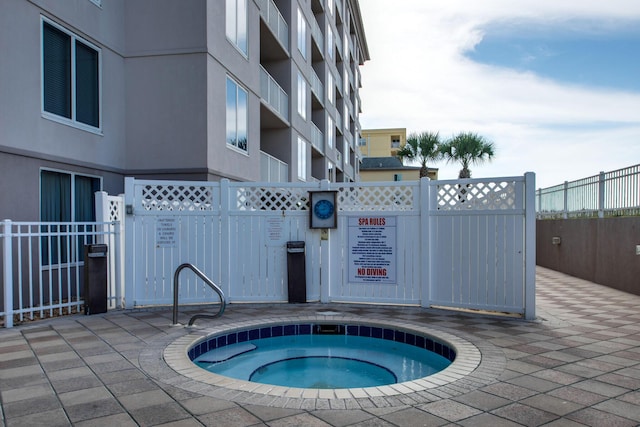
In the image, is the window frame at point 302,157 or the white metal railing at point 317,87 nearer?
the window frame at point 302,157

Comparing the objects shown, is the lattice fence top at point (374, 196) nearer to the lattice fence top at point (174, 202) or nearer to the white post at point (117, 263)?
the lattice fence top at point (174, 202)

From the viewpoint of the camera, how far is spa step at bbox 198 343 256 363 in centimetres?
517

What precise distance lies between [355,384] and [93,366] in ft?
8.66

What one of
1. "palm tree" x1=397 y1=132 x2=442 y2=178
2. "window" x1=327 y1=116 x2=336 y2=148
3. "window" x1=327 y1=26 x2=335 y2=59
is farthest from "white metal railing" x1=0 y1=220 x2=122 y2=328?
"palm tree" x1=397 y1=132 x2=442 y2=178

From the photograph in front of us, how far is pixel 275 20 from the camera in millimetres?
15133

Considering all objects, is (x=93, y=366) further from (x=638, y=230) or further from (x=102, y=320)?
(x=638, y=230)

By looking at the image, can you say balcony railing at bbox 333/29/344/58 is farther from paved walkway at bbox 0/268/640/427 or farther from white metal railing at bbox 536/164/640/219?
paved walkway at bbox 0/268/640/427

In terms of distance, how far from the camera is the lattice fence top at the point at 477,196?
673 centimetres

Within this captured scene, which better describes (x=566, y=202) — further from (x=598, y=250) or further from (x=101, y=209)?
(x=101, y=209)

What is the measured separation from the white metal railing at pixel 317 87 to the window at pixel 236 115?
9386 millimetres

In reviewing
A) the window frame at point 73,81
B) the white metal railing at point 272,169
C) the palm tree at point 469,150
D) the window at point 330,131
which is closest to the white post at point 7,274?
the window frame at point 73,81

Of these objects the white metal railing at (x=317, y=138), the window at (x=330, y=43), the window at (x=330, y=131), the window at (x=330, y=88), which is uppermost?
the window at (x=330, y=43)

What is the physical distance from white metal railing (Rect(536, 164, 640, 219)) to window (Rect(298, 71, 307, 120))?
10053 millimetres

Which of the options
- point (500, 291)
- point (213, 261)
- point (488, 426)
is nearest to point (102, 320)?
point (213, 261)
